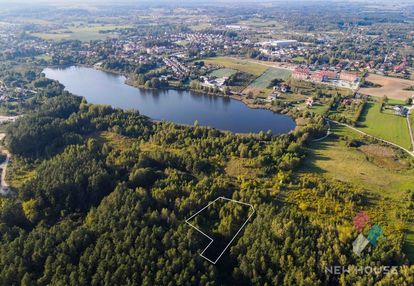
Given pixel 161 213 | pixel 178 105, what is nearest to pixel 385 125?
pixel 178 105

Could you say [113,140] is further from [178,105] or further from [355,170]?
[355,170]

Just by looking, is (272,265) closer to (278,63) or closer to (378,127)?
(378,127)

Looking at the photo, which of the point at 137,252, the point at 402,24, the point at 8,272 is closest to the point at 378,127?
the point at 137,252

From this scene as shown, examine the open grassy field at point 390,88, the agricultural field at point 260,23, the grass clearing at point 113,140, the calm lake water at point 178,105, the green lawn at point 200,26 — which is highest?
the agricultural field at point 260,23

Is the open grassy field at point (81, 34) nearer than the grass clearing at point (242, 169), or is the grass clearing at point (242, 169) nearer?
the grass clearing at point (242, 169)

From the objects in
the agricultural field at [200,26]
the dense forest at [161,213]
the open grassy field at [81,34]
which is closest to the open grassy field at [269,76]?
the dense forest at [161,213]

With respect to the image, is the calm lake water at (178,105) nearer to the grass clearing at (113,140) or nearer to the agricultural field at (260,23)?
the grass clearing at (113,140)

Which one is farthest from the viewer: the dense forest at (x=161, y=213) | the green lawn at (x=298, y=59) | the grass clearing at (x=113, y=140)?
the green lawn at (x=298, y=59)
